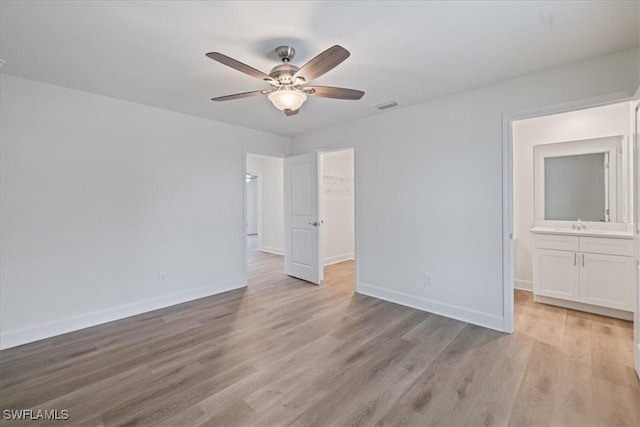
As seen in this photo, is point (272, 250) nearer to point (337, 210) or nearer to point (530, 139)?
point (337, 210)

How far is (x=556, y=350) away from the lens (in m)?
2.46

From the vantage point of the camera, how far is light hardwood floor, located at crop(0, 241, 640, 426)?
177 centimetres

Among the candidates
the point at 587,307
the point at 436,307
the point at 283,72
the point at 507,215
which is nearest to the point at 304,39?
the point at 283,72

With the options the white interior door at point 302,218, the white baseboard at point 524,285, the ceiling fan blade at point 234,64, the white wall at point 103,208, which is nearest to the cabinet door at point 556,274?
the white baseboard at point 524,285

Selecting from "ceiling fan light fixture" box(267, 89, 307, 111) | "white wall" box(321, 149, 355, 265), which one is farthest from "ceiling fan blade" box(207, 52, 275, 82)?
"white wall" box(321, 149, 355, 265)

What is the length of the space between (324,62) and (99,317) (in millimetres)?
3462

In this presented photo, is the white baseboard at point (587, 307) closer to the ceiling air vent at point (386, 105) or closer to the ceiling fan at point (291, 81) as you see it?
the ceiling air vent at point (386, 105)

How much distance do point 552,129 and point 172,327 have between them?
519cm

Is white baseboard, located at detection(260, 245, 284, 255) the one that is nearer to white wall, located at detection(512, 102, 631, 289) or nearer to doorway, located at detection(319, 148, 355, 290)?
doorway, located at detection(319, 148, 355, 290)

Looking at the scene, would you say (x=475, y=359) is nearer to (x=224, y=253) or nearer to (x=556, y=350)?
(x=556, y=350)

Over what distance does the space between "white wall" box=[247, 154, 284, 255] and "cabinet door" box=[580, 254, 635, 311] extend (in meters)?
5.66

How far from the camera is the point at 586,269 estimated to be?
321 cm

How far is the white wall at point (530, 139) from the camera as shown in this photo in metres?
3.41

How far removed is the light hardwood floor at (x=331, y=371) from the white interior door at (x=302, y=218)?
1361mm
